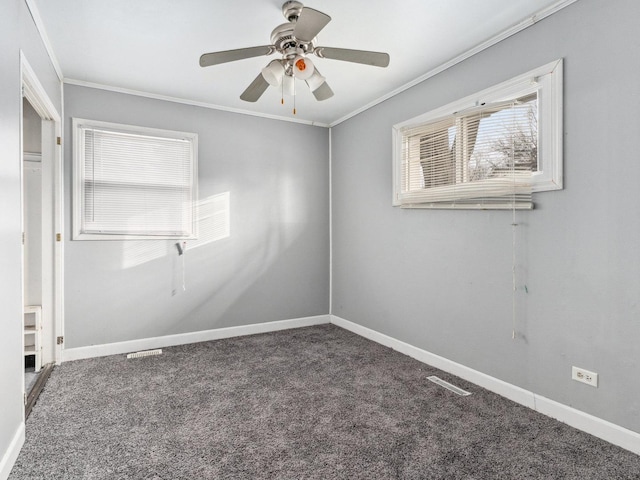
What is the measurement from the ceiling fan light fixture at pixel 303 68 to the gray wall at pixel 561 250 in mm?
1358

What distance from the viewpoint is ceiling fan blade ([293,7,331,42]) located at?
72.2 inches

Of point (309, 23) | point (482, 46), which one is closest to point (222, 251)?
point (309, 23)

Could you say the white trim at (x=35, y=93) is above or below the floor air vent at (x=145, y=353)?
above

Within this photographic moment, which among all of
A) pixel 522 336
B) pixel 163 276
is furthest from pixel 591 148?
pixel 163 276

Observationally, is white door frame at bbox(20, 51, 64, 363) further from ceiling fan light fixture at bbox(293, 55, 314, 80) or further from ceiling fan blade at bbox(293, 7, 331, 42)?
ceiling fan blade at bbox(293, 7, 331, 42)

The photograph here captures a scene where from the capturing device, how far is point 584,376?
222 cm

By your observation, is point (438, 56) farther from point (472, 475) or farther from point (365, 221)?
point (472, 475)

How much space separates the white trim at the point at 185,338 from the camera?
350cm

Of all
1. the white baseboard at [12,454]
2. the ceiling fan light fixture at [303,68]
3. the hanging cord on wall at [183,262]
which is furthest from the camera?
the hanging cord on wall at [183,262]

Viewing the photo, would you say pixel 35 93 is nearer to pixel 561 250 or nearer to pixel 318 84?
pixel 318 84

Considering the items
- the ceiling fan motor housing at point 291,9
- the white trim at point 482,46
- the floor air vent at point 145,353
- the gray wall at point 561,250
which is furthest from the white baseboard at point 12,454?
the white trim at point 482,46

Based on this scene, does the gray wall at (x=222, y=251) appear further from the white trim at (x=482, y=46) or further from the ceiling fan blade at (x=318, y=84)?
the ceiling fan blade at (x=318, y=84)

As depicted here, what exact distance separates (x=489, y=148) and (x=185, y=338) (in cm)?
333

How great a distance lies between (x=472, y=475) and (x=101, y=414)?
2216 mm
